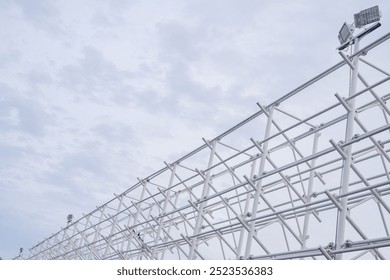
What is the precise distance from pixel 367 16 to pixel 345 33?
0.58 metres

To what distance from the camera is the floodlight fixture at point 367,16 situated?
7145 mm

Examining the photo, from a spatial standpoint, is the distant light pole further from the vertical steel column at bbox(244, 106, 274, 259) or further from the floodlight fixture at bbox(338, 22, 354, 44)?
the vertical steel column at bbox(244, 106, 274, 259)

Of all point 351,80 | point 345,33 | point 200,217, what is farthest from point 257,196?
point 345,33

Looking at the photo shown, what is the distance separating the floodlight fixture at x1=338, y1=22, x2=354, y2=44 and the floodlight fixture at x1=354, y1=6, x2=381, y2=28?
0.22 metres

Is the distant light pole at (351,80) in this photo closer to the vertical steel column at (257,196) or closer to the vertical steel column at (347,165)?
the vertical steel column at (347,165)

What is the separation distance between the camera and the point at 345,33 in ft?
25.4

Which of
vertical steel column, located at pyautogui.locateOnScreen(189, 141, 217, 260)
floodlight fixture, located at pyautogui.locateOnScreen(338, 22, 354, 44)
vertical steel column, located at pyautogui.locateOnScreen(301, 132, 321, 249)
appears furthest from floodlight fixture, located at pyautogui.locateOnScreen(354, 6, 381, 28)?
vertical steel column, located at pyautogui.locateOnScreen(189, 141, 217, 260)

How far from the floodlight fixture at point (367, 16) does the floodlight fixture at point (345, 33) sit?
0.22m

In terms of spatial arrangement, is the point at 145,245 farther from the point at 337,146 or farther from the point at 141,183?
the point at 337,146

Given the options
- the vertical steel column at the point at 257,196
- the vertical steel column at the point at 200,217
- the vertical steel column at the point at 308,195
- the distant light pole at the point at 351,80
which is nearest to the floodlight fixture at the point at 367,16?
the distant light pole at the point at 351,80

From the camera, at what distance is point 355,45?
7316 mm
